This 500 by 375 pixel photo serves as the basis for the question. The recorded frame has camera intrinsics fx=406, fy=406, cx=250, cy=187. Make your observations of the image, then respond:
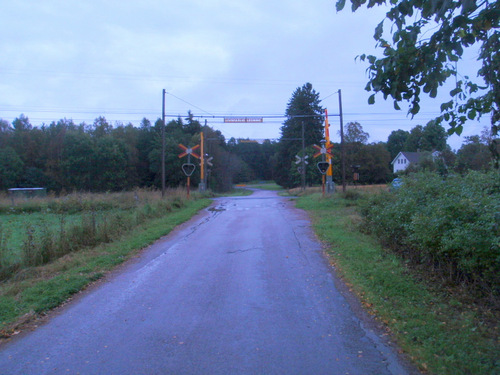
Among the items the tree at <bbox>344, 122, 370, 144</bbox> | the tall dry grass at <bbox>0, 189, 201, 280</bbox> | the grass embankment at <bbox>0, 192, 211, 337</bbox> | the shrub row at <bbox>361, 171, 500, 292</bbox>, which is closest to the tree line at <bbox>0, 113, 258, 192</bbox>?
the tree at <bbox>344, 122, 370, 144</bbox>

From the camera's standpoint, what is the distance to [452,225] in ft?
19.7

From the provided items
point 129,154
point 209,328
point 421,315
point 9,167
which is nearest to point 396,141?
point 129,154

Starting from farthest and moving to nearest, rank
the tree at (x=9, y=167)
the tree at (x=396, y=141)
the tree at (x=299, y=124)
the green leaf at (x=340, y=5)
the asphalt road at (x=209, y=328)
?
the tree at (x=299, y=124) → the tree at (x=396, y=141) → the tree at (x=9, y=167) → the green leaf at (x=340, y=5) → the asphalt road at (x=209, y=328)

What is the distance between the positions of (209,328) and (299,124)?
6383 centimetres

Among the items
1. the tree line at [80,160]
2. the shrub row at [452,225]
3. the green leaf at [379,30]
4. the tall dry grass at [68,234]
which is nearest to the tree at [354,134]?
the tree line at [80,160]

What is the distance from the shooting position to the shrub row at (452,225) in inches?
205

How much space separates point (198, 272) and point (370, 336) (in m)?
4.28

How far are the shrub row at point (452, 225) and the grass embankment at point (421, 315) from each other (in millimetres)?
395

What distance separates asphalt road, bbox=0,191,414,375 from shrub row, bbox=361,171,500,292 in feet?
5.47


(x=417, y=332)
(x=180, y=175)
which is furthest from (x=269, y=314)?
(x=180, y=175)

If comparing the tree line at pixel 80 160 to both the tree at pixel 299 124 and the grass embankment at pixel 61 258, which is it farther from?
the grass embankment at pixel 61 258

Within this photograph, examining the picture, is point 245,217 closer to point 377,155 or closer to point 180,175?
point 377,155

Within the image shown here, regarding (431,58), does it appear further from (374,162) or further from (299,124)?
(299,124)

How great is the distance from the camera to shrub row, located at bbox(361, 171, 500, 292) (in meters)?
5.20
